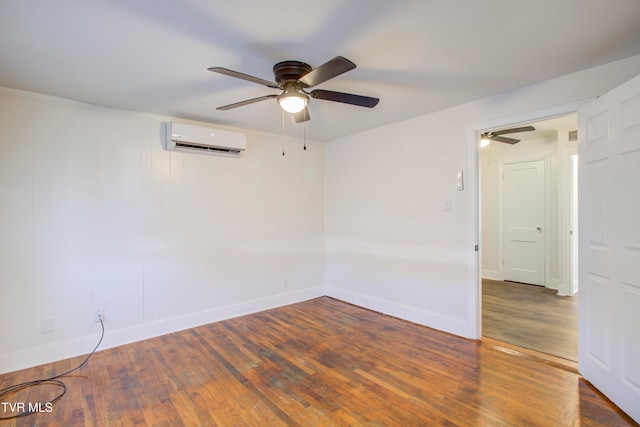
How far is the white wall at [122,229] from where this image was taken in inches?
102

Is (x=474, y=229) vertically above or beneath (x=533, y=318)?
above

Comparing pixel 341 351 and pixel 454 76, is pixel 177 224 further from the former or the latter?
pixel 454 76

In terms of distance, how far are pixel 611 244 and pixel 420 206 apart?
1666mm

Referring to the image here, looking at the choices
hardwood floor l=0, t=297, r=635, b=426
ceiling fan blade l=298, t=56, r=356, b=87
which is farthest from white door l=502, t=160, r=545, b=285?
ceiling fan blade l=298, t=56, r=356, b=87

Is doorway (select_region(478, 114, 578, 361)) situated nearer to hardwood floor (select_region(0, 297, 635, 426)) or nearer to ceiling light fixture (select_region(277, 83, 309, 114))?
hardwood floor (select_region(0, 297, 635, 426))

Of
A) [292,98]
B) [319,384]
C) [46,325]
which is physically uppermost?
[292,98]

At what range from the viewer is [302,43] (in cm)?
186

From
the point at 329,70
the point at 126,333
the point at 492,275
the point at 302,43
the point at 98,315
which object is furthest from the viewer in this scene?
the point at 492,275

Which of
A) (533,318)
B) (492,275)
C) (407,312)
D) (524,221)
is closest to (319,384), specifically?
(407,312)

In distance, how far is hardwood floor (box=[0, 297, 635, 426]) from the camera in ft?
6.22

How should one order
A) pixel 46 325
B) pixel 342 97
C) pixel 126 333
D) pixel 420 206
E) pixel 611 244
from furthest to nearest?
pixel 420 206 < pixel 126 333 < pixel 46 325 < pixel 342 97 < pixel 611 244

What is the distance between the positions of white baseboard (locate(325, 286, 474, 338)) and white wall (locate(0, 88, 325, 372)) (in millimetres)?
851

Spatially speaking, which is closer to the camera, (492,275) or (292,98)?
(292,98)

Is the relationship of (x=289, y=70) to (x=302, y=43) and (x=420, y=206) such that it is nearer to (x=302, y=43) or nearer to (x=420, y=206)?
(x=302, y=43)
